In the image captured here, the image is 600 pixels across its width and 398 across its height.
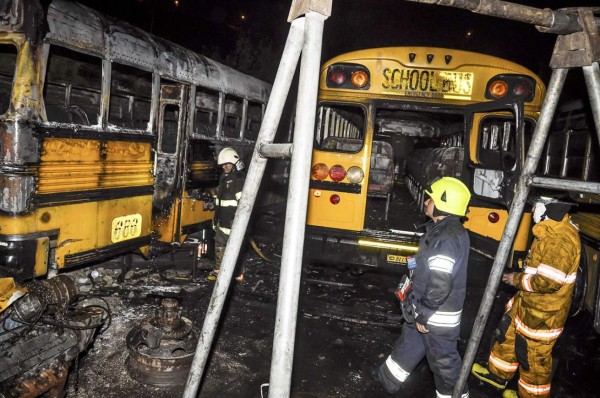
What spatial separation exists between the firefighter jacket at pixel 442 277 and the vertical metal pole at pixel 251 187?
5.77 ft

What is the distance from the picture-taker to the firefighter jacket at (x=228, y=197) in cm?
578

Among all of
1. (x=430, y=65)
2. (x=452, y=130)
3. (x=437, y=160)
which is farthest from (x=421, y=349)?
(x=452, y=130)

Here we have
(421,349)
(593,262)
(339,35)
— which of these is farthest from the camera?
(339,35)

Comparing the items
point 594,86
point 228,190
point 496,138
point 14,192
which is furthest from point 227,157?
point 594,86

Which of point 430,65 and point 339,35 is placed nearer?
point 430,65

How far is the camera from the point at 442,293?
2.86 m

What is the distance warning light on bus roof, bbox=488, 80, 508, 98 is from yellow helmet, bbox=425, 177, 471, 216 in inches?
102

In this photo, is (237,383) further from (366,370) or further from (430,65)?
(430,65)

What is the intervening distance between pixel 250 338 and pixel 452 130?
672 centimetres

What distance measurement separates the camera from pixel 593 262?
4.78 m

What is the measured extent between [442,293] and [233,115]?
6161 millimetres

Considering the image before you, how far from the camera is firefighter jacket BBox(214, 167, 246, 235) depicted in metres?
5.78

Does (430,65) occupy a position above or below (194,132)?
above

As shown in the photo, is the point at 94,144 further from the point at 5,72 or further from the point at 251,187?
the point at 251,187
